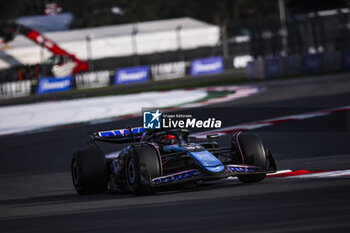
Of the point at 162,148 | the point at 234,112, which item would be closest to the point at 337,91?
the point at 234,112

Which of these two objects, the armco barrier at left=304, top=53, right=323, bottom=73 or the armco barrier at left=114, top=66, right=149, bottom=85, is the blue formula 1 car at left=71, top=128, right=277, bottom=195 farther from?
the armco barrier at left=114, top=66, right=149, bottom=85

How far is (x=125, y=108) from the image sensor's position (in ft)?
77.2

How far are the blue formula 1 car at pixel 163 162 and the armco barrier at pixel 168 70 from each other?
31788 millimetres

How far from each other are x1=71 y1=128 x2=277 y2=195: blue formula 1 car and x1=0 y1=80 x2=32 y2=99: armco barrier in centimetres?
2829

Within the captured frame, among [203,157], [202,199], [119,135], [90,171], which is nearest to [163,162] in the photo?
[203,157]

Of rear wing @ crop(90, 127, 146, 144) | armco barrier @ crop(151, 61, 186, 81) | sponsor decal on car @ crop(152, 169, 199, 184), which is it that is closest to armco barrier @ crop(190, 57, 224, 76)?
armco barrier @ crop(151, 61, 186, 81)

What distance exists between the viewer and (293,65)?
110 feet

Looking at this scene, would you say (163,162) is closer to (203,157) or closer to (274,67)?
(203,157)

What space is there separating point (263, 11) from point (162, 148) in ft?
256

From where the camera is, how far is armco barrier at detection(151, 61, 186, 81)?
4209cm

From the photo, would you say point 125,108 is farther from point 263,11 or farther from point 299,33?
point 263,11

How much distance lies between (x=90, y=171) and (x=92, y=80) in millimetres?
30998

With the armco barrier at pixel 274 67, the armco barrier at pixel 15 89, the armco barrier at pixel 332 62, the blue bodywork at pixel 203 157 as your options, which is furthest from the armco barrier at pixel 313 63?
the blue bodywork at pixel 203 157

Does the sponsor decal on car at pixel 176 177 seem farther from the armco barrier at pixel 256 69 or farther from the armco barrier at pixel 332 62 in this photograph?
the armco barrier at pixel 332 62
